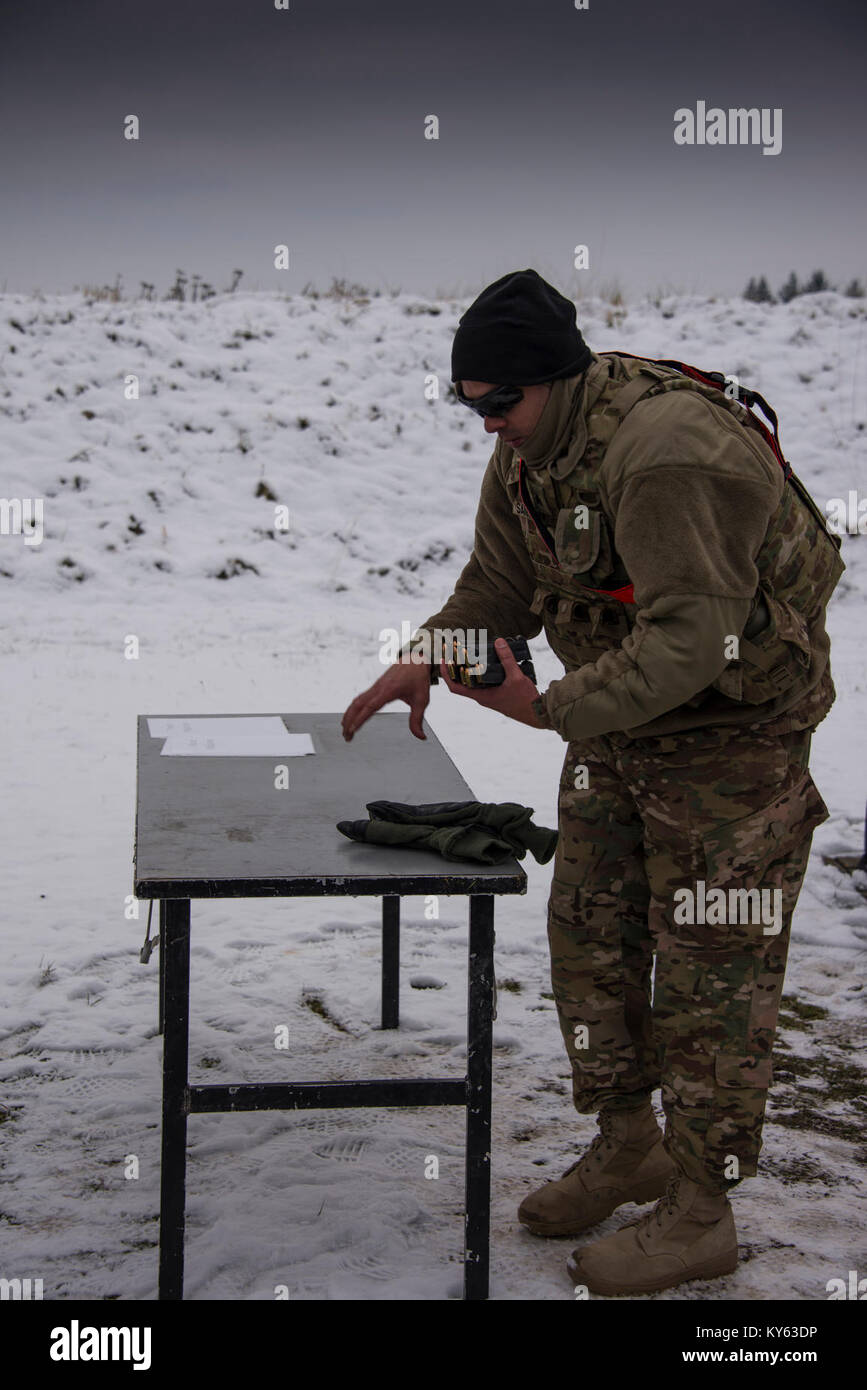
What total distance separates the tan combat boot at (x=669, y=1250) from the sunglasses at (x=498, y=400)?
5.05ft

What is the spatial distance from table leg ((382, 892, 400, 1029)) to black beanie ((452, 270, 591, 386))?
176cm

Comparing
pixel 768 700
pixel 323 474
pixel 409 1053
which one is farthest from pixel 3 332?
pixel 768 700

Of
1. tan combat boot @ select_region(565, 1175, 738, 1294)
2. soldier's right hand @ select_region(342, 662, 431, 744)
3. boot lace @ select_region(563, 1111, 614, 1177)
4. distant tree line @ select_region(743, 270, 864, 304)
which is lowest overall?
tan combat boot @ select_region(565, 1175, 738, 1294)

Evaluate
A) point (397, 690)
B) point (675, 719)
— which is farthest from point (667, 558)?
point (397, 690)

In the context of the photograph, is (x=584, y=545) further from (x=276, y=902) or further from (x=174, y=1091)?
(x=276, y=902)

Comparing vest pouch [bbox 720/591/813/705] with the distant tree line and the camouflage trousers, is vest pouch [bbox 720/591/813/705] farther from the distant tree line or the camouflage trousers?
the distant tree line

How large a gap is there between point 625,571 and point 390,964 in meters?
1.68

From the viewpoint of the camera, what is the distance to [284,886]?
7.74ft

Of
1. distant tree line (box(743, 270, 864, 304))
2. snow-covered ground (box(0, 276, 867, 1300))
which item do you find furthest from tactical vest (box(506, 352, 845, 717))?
distant tree line (box(743, 270, 864, 304))

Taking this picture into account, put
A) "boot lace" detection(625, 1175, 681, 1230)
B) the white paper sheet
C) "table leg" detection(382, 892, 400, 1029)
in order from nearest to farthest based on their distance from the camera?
1. "boot lace" detection(625, 1175, 681, 1230)
2. the white paper sheet
3. "table leg" detection(382, 892, 400, 1029)

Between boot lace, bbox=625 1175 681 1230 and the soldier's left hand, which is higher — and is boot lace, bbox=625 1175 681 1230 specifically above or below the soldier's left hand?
below

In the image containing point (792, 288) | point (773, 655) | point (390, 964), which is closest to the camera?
point (773, 655)

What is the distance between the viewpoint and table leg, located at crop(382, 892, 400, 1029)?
3.82 meters

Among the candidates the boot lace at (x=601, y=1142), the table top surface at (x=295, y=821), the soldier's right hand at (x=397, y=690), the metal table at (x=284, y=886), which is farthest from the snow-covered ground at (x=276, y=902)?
the soldier's right hand at (x=397, y=690)
